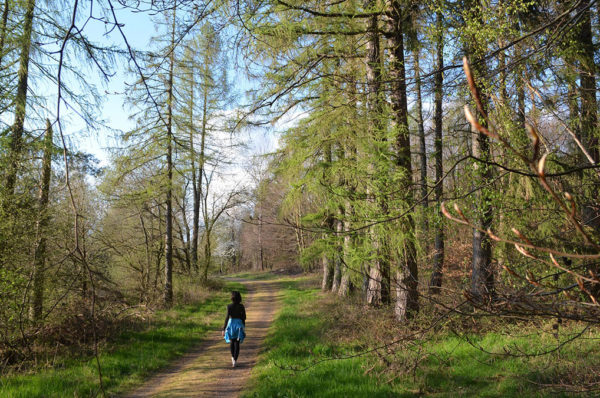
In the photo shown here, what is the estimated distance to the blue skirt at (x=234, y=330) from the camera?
25.7ft

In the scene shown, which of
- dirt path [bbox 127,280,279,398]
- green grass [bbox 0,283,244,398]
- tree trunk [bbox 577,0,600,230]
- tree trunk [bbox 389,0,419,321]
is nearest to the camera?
green grass [bbox 0,283,244,398]

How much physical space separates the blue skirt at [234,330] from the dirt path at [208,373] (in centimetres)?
55

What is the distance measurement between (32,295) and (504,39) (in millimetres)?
9529

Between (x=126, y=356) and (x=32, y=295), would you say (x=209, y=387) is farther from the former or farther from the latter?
(x=32, y=295)

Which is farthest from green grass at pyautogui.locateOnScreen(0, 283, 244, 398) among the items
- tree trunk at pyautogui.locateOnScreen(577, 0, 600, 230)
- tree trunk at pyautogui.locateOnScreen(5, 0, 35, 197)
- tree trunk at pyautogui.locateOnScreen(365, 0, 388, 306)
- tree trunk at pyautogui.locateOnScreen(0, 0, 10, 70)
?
tree trunk at pyautogui.locateOnScreen(577, 0, 600, 230)

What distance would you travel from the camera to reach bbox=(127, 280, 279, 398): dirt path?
616 cm

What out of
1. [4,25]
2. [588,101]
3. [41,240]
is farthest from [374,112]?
[4,25]

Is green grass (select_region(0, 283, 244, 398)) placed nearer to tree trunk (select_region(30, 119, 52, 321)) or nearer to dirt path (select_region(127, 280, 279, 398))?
dirt path (select_region(127, 280, 279, 398))

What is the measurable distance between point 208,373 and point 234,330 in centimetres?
99

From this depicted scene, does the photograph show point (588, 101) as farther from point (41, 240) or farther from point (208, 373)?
point (41, 240)

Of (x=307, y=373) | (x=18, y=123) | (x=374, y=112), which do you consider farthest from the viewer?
(x=374, y=112)

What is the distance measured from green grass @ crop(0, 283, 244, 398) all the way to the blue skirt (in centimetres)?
139

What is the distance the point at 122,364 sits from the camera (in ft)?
23.7

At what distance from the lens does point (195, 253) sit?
2183cm
